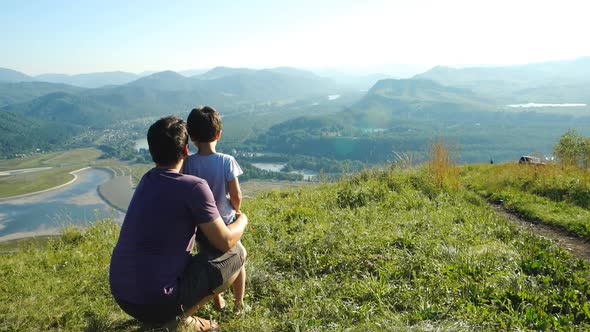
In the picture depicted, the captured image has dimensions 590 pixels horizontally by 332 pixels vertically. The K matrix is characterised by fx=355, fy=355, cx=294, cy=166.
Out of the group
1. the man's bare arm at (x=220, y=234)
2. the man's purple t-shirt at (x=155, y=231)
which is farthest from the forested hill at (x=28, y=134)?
the man's bare arm at (x=220, y=234)

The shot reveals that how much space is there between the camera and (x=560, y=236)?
5.52m

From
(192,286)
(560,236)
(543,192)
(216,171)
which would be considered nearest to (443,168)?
(543,192)

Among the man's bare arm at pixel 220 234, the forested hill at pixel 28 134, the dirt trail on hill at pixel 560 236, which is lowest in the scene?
the forested hill at pixel 28 134

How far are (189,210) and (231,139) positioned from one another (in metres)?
131

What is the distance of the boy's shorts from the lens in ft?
8.61

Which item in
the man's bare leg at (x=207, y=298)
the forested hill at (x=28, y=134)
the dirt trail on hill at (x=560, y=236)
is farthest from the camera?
the forested hill at (x=28, y=134)

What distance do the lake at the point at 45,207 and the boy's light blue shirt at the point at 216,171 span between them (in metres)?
33.9

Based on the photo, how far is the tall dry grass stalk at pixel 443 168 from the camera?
8219 mm

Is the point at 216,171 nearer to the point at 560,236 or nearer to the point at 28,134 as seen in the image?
the point at 560,236

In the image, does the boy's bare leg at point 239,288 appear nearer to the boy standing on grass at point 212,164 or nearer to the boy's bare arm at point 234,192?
the boy standing on grass at point 212,164

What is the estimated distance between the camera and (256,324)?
299cm

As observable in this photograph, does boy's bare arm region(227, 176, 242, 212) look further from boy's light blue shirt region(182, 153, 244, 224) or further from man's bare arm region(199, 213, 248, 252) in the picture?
man's bare arm region(199, 213, 248, 252)

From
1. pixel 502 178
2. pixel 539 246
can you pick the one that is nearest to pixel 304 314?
pixel 539 246

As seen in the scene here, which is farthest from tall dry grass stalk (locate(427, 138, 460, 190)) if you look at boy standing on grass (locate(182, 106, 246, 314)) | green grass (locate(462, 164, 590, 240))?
boy standing on grass (locate(182, 106, 246, 314))
